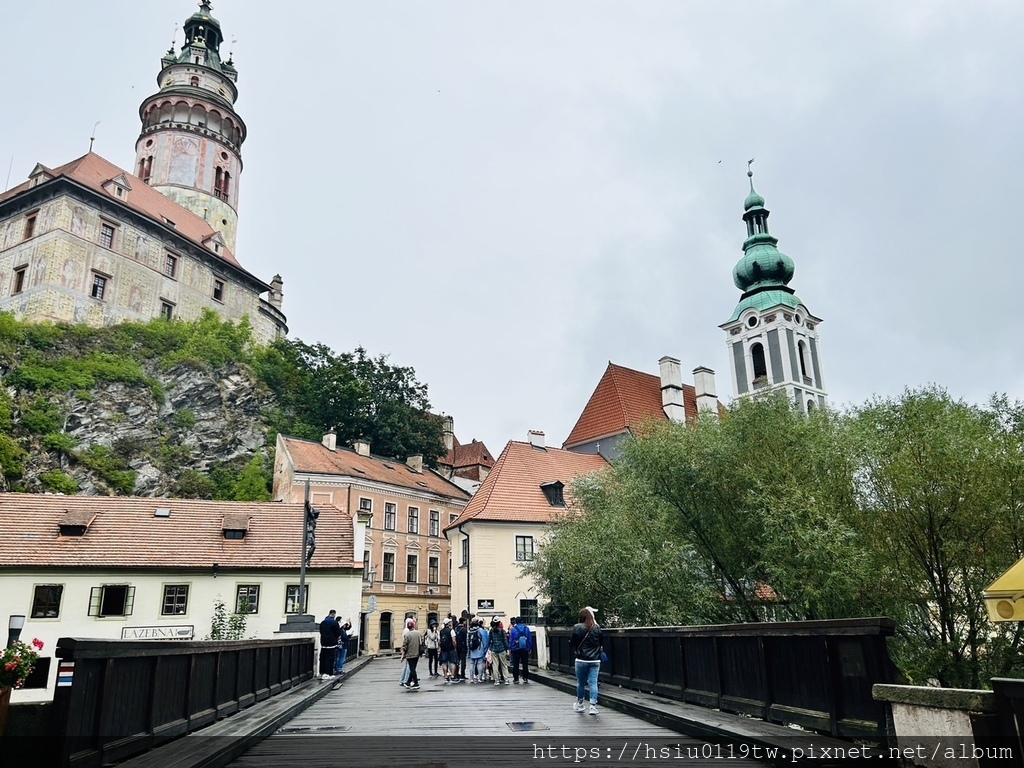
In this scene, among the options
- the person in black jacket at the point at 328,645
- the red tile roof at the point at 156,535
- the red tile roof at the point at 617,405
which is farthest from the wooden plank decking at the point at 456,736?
the red tile roof at the point at 617,405

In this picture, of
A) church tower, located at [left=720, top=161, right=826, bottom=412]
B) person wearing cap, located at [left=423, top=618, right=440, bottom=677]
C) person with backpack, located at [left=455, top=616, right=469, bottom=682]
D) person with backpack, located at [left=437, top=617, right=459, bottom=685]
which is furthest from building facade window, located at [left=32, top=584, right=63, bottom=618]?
church tower, located at [left=720, top=161, right=826, bottom=412]

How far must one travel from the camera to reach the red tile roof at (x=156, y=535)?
2667 cm

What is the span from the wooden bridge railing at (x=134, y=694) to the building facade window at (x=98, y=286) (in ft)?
156

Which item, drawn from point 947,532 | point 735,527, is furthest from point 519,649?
point 947,532

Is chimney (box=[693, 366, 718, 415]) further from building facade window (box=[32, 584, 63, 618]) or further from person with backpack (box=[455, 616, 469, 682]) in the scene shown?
building facade window (box=[32, 584, 63, 618])

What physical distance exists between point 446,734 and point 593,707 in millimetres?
2743

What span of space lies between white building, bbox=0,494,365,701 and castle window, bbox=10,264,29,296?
25.0 metres

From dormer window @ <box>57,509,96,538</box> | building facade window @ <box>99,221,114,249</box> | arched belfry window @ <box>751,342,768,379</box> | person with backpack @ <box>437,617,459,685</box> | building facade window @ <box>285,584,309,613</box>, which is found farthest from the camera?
arched belfry window @ <box>751,342,768,379</box>

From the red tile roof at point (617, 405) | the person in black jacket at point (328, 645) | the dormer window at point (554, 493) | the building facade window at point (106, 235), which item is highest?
the building facade window at point (106, 235)

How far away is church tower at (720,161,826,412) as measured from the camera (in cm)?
5922

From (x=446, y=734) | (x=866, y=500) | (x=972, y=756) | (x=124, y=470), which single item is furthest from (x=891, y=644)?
(x=124, y=470)

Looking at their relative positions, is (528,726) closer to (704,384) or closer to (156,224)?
(704,384)

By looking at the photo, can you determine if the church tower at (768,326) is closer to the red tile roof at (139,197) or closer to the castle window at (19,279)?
the red tile roof at (139,197)

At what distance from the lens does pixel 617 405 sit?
165 ft
